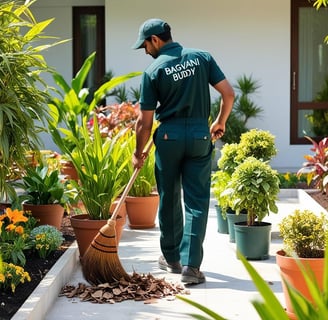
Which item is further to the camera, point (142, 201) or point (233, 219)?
point (142, 201)

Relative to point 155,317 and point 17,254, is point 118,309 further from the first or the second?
point 17,254

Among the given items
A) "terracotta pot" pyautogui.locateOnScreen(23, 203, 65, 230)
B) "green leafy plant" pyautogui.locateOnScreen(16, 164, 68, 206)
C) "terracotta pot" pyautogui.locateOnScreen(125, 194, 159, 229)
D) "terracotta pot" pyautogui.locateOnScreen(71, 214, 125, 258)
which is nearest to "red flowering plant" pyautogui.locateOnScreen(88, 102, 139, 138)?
"terracotta pot" pyautogui.locateOnScreen(125, 194, 159, 229)

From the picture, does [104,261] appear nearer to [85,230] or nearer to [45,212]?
[85,230]

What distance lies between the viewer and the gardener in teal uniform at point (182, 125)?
6.29 meters

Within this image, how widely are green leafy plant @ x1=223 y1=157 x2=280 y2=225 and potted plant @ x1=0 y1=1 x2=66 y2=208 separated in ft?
6.07

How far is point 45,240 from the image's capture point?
6668 mm

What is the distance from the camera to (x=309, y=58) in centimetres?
1505

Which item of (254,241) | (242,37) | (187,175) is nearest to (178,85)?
(187,175)

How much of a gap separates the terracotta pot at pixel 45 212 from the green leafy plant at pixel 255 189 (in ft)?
5.71

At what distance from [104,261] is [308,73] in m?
9.67

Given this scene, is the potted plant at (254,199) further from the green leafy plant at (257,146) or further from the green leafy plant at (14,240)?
the green leafy plant at (14,240)

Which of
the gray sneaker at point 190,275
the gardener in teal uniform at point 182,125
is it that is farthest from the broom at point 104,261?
the gardener in teal uniform at point 182,125

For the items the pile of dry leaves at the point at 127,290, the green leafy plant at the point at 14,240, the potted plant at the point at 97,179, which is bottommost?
the pile of dry leaves at the point at 127,290

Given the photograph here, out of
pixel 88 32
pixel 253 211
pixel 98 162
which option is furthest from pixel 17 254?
pixel 88 32
